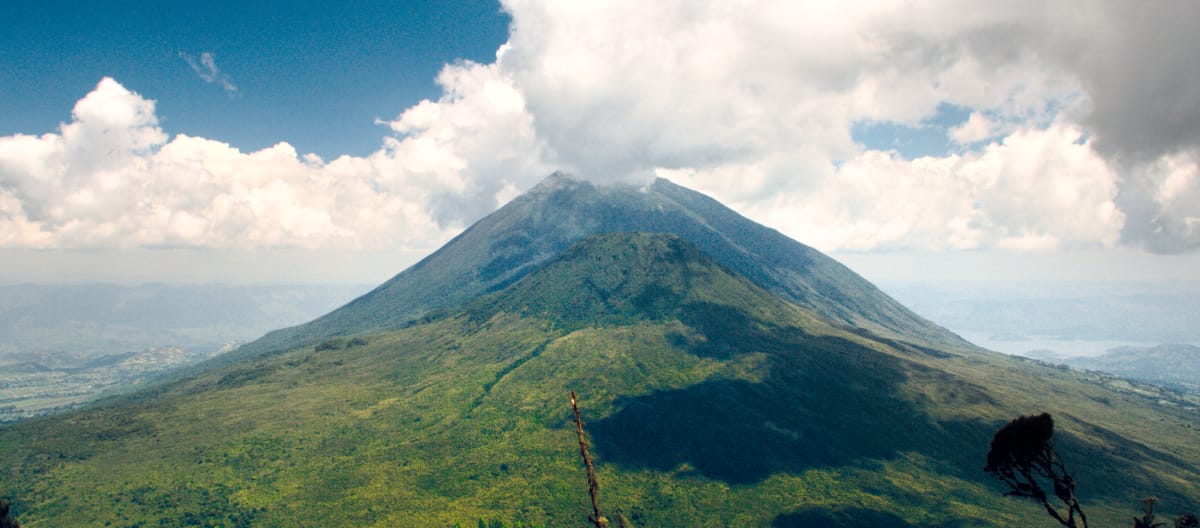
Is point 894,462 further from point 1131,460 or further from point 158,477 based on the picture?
point 158,477

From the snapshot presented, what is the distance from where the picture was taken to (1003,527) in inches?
5876

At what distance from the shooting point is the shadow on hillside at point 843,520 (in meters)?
154

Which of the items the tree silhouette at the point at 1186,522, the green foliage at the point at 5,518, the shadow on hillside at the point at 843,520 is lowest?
the shadow on hillside at the point at 843,520

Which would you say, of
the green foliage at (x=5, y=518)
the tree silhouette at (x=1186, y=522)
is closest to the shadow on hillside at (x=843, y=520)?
the tree silhouette at (x=1186, y=522)

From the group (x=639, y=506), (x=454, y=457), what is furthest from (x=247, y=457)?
(x=639, y=506)

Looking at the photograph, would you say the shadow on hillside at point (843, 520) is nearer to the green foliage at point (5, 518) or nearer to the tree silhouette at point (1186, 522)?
the tree silhouette at point (1186, 522)

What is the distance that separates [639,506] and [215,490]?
424 ft

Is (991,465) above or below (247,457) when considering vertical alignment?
above

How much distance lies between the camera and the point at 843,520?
156875mm

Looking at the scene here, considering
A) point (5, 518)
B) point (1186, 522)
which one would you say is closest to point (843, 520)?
point (1186, 522)

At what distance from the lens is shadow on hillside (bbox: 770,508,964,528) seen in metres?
154

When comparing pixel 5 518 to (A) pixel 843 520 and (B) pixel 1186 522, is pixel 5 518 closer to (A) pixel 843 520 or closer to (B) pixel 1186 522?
(B) pixel 1186 522

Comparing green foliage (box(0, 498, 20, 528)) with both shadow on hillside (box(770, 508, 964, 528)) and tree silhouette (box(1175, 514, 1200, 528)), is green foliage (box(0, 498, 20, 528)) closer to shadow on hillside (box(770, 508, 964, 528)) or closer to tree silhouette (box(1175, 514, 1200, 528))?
tree silhouette (box(1175, 514, 1200, 528))

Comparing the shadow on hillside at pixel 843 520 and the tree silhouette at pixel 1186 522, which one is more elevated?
the tree silhouette at pixel 1186 522
